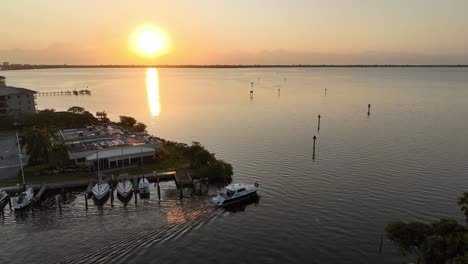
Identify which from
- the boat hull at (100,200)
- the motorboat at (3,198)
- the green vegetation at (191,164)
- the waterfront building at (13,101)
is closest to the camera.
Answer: the motorboat at (3,198)

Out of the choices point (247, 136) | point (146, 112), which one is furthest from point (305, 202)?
point (146, 112)

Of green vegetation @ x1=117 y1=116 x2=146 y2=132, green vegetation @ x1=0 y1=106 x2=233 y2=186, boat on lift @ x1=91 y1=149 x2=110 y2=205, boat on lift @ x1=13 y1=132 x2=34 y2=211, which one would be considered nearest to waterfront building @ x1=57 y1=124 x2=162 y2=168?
green vegetation @ x1=0 y1=106 x2=233 y2=186

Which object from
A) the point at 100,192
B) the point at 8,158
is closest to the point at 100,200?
the point at 100,192

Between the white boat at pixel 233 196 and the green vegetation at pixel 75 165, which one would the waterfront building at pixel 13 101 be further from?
the white boat at pixel 233 196

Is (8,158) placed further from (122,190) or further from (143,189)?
(143,189)

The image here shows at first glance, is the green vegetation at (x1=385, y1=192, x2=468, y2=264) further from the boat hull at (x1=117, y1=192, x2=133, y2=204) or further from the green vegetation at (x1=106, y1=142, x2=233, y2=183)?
the boat hull at (x1=117, y1=192, x2=133, y2=204)

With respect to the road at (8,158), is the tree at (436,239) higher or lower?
higher

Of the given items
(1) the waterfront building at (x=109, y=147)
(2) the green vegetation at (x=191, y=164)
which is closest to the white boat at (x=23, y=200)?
(1) the waterfront building at (x=109, y=147)
